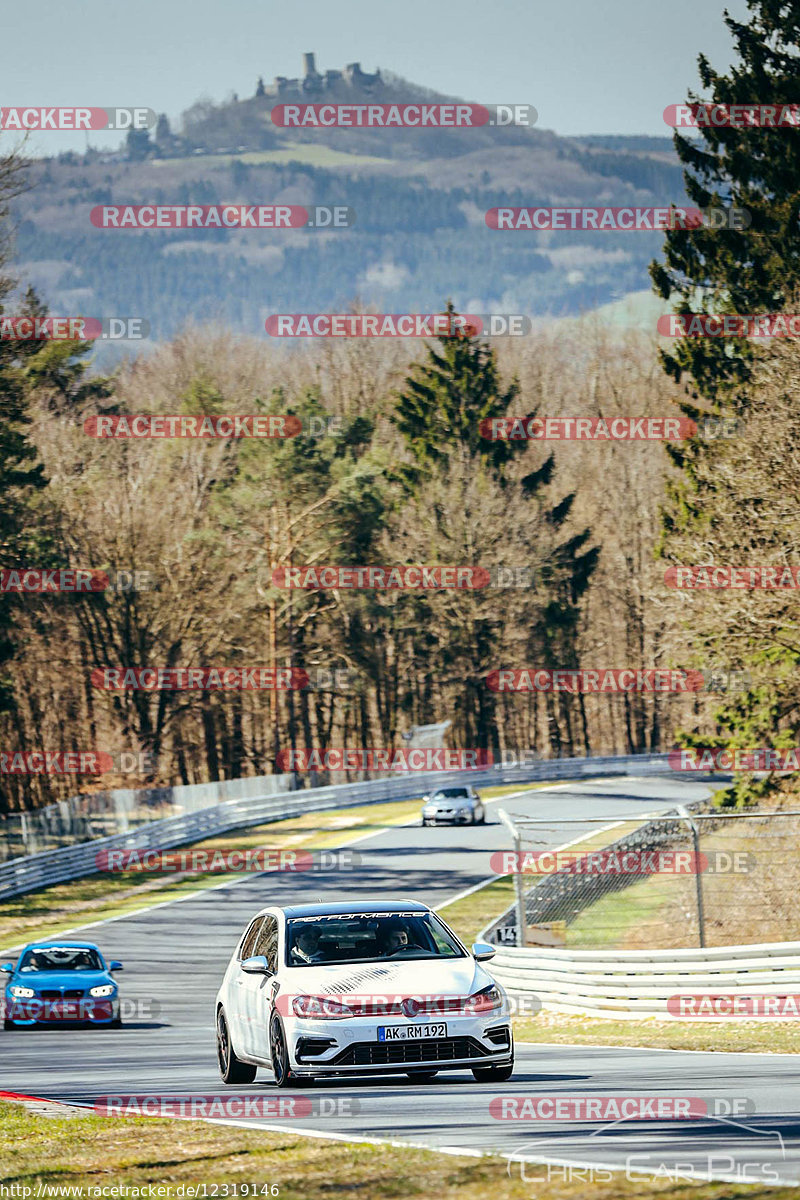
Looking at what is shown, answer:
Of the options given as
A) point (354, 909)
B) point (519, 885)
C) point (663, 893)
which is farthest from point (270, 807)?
point (354, 909)

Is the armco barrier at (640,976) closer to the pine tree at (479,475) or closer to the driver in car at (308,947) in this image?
the driver in car at (308,947)

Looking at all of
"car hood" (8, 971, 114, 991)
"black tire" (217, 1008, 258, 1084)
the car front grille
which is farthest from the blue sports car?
the car front grille

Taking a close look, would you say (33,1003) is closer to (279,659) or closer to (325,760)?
(279,659)

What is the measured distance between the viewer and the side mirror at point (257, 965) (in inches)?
472

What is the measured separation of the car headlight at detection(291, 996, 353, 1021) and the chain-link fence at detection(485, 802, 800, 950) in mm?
7864

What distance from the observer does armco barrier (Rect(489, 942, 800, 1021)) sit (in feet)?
57.4

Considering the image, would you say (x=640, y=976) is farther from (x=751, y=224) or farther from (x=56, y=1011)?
(x=751, y=224)

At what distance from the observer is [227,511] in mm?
66375

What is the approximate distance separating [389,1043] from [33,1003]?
12.3 meters

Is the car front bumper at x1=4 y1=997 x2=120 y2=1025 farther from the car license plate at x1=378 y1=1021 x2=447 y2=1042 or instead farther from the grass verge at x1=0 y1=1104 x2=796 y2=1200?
the car license plate at x1=378 y1=1021 x2=447 y2=1042

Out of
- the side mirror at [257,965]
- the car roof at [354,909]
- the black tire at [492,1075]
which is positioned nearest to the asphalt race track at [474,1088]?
the black tire at [492,1075]

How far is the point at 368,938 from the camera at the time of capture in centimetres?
1211

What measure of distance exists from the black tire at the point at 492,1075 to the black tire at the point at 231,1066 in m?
2.10

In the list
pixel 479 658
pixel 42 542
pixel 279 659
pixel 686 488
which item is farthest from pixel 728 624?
pixel 479 658
